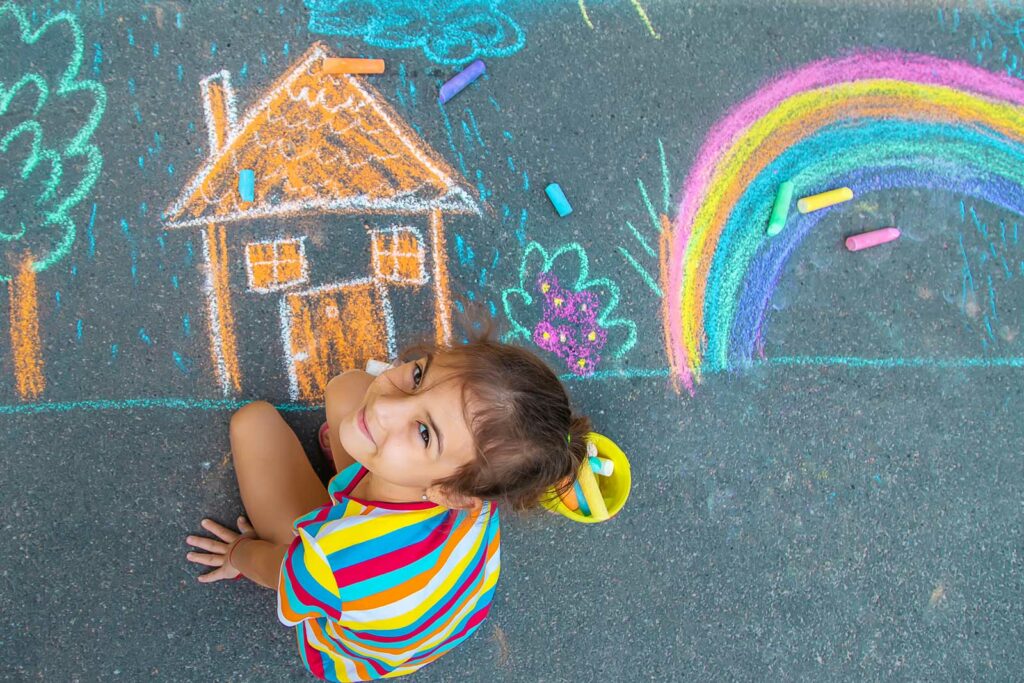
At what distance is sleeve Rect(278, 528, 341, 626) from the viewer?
1669 mm

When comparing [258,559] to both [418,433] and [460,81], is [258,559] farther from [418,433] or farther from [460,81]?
[460,81]

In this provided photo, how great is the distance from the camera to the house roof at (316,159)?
84.7 inches

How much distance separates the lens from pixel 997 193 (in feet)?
8.32

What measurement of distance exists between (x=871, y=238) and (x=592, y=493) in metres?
1.28

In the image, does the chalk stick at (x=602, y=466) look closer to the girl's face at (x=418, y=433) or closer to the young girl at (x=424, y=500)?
the young girl at (x=424, y=500)

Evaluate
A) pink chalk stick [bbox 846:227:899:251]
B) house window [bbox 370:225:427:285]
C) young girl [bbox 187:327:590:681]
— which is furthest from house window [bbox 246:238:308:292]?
pink chalk stick [bbox 846:227:899:251]

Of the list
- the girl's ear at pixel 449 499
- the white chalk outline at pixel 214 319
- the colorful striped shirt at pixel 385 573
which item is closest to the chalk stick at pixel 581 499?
the colorful striped shirt at pixel 385 573

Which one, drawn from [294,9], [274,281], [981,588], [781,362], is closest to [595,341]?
[781,362]

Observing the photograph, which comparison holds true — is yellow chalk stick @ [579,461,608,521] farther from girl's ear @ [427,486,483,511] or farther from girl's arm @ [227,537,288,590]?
girl's arm @ [227,537,288,590]

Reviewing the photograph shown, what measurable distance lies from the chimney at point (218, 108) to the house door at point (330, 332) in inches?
19.7

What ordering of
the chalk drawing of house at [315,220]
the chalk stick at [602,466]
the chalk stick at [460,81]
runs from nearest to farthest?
the chalk stick at [602,466], the chalk drawing of house at [315,220], the chalk stick at [460,81]

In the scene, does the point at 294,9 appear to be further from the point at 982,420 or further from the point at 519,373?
the point at 982,420

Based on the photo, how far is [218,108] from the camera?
2.17m

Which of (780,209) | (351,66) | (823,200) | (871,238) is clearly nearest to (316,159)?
(351,66)
